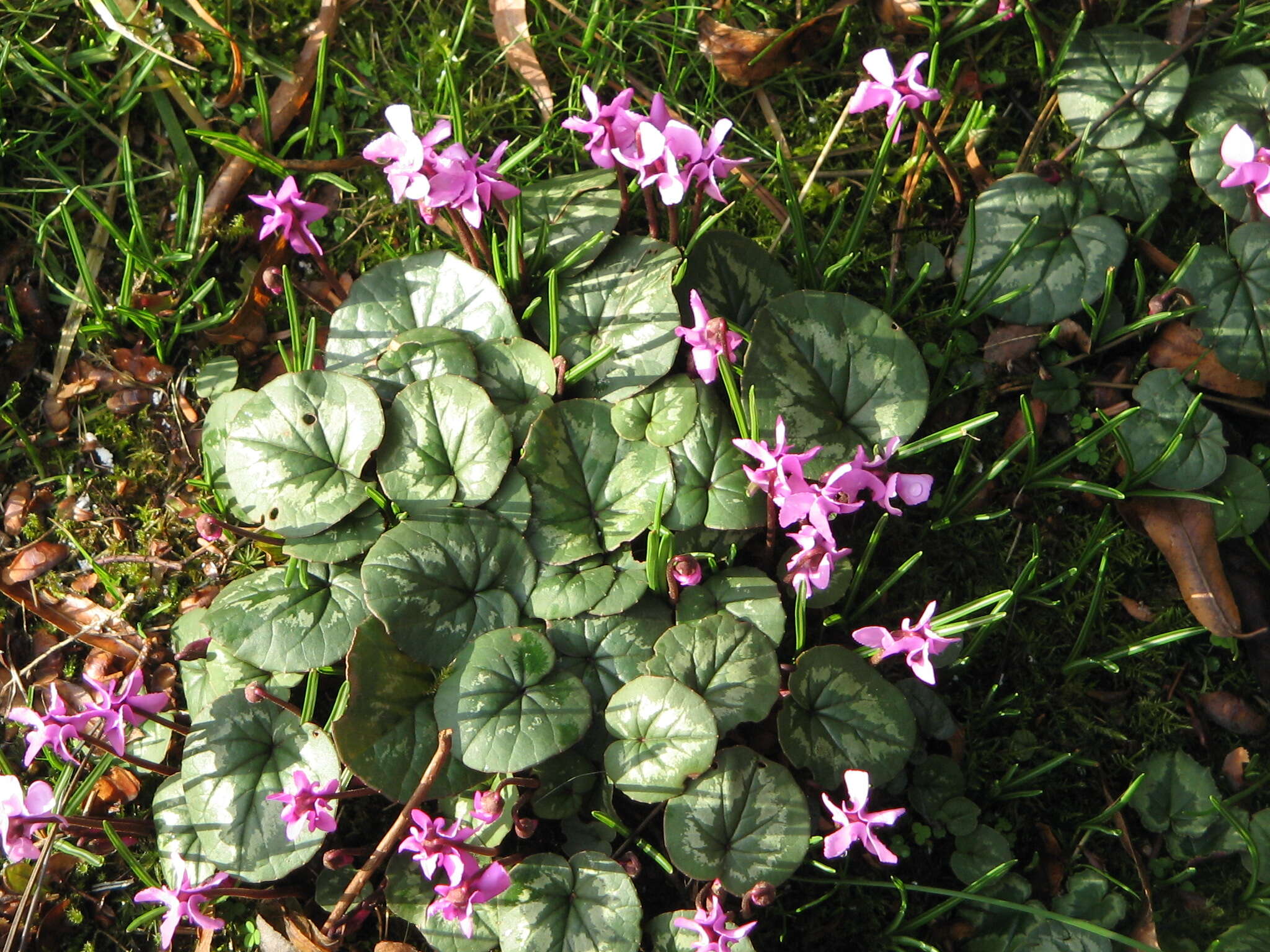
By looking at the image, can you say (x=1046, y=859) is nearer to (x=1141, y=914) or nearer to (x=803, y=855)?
(x=1141, y=914)

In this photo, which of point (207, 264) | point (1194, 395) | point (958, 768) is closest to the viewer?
point (958, 768)

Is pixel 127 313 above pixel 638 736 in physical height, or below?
above

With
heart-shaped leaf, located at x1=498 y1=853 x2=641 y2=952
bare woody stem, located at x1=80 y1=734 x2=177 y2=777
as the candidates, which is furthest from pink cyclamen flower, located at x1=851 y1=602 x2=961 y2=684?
bare woody stem, located at x1=80 y1=734 x2=177 y2=777

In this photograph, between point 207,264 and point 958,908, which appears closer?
point 958,908

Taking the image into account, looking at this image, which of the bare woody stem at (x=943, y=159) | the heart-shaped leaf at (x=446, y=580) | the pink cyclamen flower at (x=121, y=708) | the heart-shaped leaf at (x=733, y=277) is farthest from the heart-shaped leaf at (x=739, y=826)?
the bare woody stem at (x=943, y=159)

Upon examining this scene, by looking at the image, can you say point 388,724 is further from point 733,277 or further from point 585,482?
point 733,277

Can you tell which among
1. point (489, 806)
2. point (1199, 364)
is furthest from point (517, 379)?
point (1199, 364)

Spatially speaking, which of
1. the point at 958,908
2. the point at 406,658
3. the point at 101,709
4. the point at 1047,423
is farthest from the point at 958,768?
the point at 101,709
